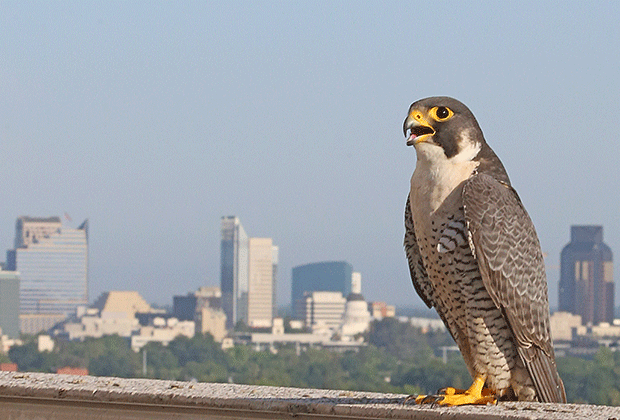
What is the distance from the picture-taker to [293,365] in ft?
202

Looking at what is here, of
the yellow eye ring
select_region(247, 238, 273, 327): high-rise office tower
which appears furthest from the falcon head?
select_region(247, 238, 273, 327): high-rise office tower

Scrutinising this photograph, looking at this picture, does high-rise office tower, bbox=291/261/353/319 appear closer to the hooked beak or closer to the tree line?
the tree line

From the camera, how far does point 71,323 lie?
9994cm

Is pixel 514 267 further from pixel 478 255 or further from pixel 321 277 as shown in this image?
pixel 321 277

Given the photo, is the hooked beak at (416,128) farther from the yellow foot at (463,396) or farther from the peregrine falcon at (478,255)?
the yellow foot at (463,396)

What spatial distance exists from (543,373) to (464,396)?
0.29 metres

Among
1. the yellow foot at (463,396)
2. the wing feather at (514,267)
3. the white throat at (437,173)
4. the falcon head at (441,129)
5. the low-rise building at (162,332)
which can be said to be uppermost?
the falcon head at (441,129)

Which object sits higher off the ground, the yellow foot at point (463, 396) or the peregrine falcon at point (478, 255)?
the peregrine falcon at point (478, 255)

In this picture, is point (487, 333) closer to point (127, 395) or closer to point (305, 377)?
point (127, 395)

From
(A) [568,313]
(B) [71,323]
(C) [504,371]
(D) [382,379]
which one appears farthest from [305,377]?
(C) [504,371]

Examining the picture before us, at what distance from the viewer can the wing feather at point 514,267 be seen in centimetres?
224

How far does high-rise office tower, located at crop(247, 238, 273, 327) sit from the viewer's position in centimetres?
10875

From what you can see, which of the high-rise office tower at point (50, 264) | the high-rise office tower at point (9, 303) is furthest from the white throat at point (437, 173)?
the high-rise office tower at point (50, 264)

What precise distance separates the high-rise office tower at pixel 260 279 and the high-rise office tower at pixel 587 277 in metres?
28.7
